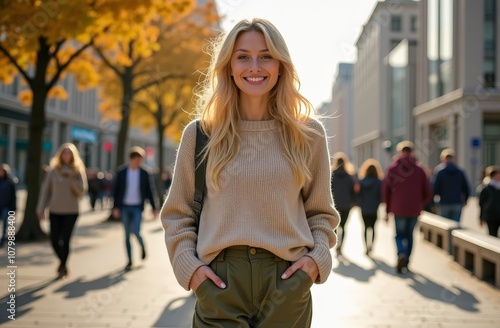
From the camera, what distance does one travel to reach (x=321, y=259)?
2352mm

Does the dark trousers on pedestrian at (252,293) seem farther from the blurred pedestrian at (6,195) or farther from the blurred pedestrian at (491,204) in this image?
the blurred pedestrian at (6,195)

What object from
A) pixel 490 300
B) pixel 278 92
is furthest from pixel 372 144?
pixel 278 92

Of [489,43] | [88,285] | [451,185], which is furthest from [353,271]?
[489,43]

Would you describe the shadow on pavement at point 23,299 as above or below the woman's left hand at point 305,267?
below

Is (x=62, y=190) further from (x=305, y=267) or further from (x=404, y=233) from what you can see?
(x=305, y=267)

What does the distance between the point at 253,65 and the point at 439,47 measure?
38449mm

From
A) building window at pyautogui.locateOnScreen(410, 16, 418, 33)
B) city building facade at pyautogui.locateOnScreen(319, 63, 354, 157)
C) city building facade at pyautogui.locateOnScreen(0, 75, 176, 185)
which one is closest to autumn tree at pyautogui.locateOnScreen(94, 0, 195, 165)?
city building facade at pyautogui.locateOnScreen(0, 75, 176, 185)

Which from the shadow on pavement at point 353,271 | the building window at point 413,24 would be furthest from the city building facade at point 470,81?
the building window at point 413,24

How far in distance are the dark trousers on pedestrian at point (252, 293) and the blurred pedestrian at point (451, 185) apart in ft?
31.5

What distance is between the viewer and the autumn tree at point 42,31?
435 inches

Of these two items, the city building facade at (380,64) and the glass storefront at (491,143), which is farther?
the city building facade at (380,64)

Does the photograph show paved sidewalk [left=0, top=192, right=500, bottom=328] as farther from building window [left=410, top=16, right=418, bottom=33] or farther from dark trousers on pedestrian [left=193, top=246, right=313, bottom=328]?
building window [left=410, top=16, right=418, bottom=33]

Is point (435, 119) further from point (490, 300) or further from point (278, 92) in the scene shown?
point (278, 92)

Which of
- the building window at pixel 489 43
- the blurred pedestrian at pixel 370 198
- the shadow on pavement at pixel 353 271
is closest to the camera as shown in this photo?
the shadow on pavement at pixel 353 271
